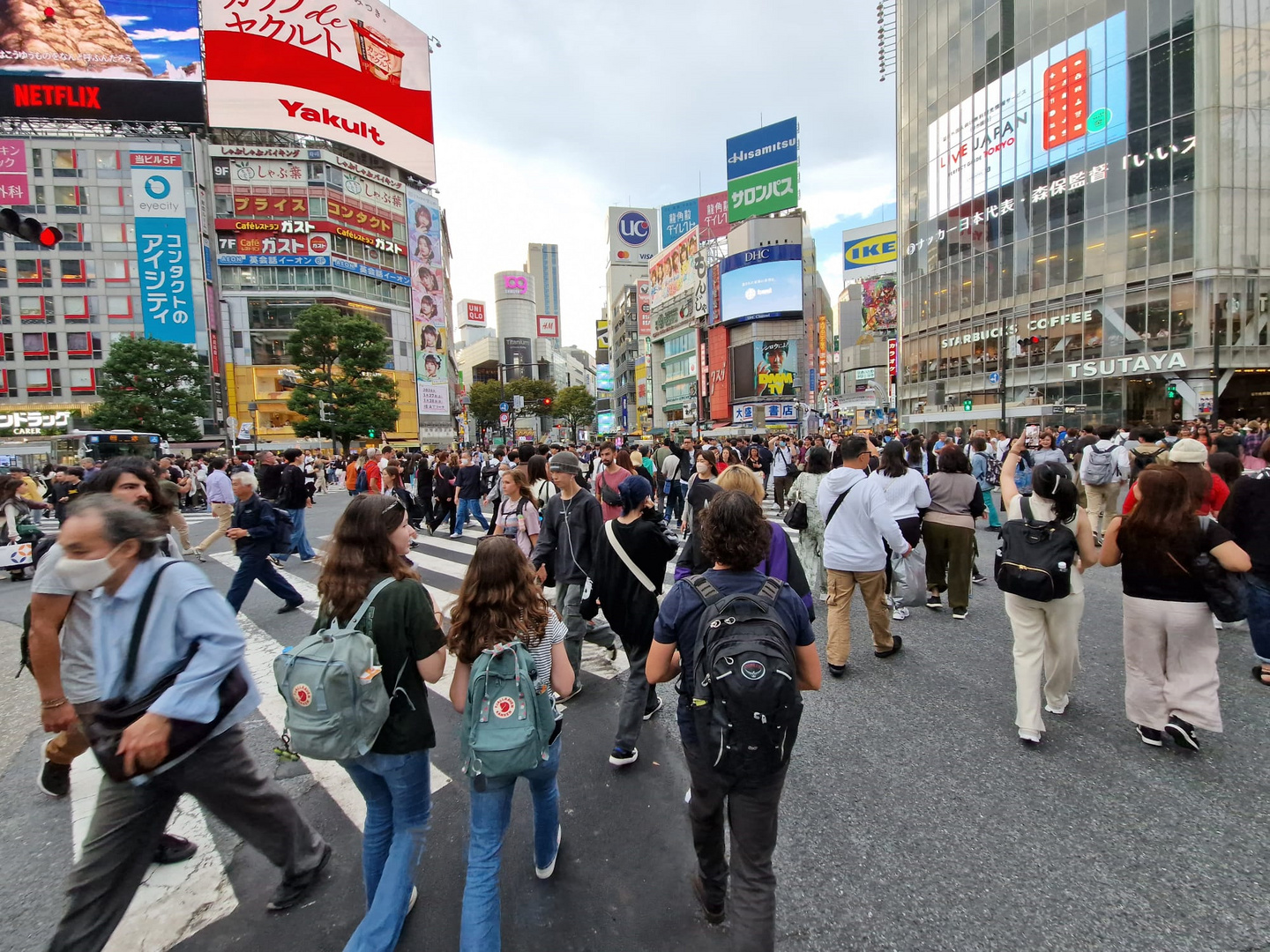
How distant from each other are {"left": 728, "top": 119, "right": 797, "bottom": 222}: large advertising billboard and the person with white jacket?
63138 mm

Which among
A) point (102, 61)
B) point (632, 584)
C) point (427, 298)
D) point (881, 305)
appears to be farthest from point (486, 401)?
point (632, 584)

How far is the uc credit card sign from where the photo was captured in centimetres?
4384

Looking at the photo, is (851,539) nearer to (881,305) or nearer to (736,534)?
(736,534)

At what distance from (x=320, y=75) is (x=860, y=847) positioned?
69.8m

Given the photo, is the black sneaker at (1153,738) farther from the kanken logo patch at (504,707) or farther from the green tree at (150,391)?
the green tree at (150,391)

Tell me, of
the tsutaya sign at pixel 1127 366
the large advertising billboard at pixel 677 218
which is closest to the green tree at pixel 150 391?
the tsutaya sign at pixel 1127 366

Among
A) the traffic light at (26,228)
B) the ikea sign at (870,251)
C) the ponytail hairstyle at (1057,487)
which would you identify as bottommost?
the ponytail hairstyle at (1057,487)

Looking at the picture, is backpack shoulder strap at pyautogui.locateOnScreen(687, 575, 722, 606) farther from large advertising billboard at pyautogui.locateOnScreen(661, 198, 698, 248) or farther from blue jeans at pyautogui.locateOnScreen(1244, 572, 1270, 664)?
large advertising billboard at pyautogui.locateOnScreen(661, 198, 698, 248)

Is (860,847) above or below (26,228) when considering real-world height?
below

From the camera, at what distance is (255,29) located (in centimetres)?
5238

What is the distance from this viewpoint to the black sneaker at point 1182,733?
11.3ft

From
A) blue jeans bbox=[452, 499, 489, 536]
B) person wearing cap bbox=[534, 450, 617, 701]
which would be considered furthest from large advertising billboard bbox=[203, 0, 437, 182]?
person wearing cap bbox=[534, 450, 617, 701]

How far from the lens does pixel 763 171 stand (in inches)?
2442

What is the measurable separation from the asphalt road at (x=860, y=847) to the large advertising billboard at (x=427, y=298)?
5714 cm
